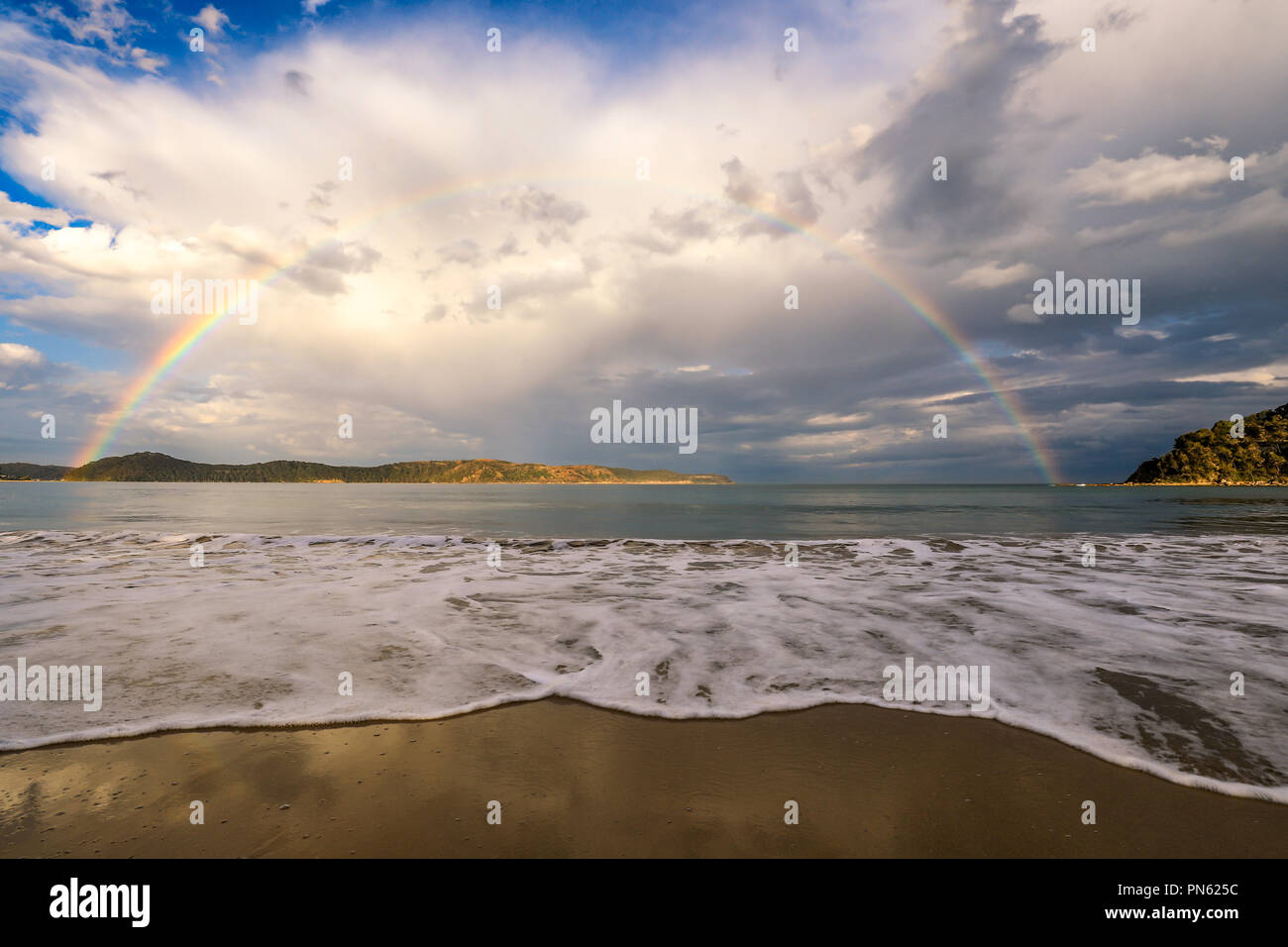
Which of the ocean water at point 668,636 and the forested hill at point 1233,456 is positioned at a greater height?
the forested hill at point 1233,456

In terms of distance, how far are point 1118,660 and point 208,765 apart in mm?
11443

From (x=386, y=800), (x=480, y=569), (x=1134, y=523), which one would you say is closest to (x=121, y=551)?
(x=480, y=569)

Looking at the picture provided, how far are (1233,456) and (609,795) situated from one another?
734 ft

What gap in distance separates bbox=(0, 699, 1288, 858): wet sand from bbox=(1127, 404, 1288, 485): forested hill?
219869 millimetres

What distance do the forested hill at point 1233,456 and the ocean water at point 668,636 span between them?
195923 mm

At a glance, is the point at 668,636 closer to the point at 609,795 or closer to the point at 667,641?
the point at 667,641

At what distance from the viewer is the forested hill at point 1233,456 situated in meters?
152

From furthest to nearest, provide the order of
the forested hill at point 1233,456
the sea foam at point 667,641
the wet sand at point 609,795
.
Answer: the forested hill at point 1233,456 < the sea foam at point 667,641 < the wet sand at point 609,795

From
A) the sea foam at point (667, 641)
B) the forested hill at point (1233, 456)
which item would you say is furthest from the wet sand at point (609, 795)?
the forested hill at point (1233, 456)

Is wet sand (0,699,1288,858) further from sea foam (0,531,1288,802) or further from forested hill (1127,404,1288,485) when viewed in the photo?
forested hill (1127,404,1288,485)

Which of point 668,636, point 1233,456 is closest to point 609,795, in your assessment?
point 668,636

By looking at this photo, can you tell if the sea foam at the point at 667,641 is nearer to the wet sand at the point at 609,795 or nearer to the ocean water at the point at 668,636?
the ocean water at the point at 668,636

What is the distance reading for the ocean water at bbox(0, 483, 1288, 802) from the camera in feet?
20.3

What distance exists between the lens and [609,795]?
4.43m
